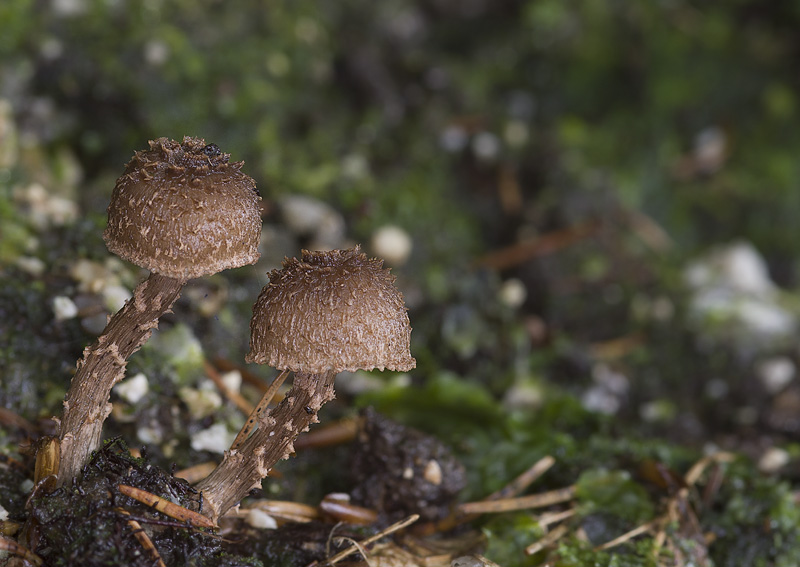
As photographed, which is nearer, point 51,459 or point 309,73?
point 51,459

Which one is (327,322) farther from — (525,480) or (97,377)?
(525,480)

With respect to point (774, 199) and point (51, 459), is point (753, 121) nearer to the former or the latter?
point (774, 199)

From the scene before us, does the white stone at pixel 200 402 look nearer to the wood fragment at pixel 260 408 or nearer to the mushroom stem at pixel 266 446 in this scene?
the wood fragment at pixel 260 408

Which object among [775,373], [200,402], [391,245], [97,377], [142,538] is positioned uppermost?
Answer: [97,377]

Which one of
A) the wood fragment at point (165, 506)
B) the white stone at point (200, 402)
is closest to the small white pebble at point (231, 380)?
the white stone at point (200, 402)

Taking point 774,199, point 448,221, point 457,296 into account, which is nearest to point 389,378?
point 457,296

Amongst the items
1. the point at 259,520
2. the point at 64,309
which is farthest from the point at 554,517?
the point at 64,309

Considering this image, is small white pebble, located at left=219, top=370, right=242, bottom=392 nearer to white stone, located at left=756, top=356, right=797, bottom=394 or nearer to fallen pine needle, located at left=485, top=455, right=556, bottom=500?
fallen pine needle, located at left=485, top=455, right=556, bottom=500
